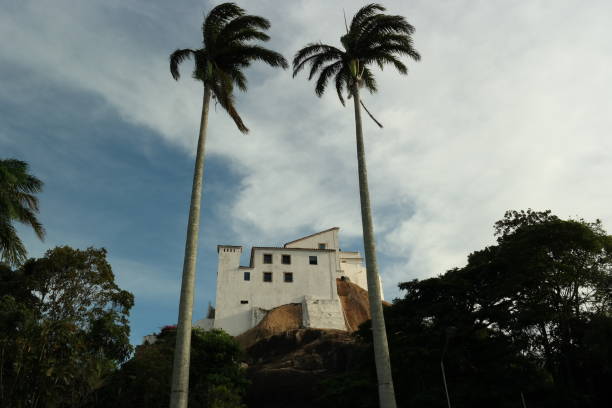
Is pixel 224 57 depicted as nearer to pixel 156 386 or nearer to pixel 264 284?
pixel 156 386

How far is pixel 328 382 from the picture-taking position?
33656 millimetres

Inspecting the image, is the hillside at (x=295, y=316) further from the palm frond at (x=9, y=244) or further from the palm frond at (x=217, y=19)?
the palm frond at (x=217, y=19)

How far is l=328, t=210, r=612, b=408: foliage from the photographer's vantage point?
81.9 ft

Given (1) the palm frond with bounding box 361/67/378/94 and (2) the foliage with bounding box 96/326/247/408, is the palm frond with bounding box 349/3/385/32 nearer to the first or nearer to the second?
(1) the palm frond with bounding box 361/67/378/94

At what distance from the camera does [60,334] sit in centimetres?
1942

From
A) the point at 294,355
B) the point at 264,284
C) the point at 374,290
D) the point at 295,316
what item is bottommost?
the point at 374,290

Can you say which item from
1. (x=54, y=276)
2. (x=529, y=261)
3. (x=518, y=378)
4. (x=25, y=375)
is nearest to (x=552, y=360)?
(x=518, y=378)

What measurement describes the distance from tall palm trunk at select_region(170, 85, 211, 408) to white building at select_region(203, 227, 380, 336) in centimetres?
4337

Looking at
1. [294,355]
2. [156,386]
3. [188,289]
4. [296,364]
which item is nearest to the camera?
[188,289]

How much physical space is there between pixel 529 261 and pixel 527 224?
232 inches

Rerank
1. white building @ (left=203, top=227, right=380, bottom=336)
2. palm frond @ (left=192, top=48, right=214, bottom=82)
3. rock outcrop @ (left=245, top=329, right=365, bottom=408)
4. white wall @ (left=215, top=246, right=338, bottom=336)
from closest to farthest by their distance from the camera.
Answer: palm frond @ (left=192, top=48, right=214, bottom=82) < rock outcrop @ (left=245, top=329, right=365, bottom=408) < white building @ (left=203, top=227, right=380, bottom=336) < white wall @ (left=215, top=246, right=338, bottom=336)

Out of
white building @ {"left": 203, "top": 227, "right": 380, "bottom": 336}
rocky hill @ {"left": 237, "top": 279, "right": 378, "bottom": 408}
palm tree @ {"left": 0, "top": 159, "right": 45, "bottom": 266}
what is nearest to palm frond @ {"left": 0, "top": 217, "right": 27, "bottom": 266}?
palm tree @ {"left": 0, "top": 159, "right": 45, "bottom": 266}

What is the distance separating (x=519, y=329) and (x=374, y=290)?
14.1m

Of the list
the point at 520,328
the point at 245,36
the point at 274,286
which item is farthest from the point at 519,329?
the point at 274,286
